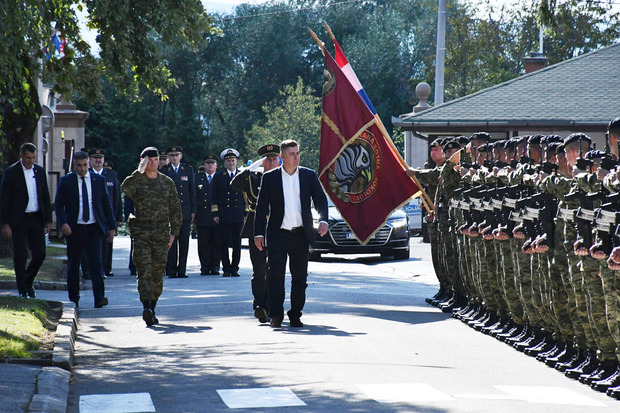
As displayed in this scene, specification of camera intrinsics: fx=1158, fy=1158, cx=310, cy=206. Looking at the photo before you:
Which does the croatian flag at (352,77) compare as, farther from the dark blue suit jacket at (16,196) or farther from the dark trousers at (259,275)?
the dark blue suit jacket at (16,196)

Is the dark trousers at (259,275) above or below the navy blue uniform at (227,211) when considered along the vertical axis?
below

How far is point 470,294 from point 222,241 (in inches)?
318

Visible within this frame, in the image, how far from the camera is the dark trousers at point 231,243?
66.2ft

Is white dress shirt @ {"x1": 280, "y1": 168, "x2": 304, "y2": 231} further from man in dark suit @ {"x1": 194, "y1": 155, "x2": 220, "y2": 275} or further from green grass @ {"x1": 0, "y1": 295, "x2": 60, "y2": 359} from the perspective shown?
man in dark suit @ {"x1": 194, "y1": 155, "x2": 220, "y2": 275}

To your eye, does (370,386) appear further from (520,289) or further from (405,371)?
(520,289)

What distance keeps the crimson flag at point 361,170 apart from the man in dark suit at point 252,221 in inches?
63.2

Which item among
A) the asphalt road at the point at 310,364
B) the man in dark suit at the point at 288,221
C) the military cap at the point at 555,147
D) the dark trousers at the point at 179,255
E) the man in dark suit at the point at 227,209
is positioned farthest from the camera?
the man in dark suit at the point at 227,209

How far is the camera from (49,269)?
1948 cm

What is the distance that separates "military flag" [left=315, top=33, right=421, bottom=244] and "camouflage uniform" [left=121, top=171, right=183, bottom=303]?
283cm

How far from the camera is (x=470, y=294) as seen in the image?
13.3 metres

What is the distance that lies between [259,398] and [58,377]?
1.75m

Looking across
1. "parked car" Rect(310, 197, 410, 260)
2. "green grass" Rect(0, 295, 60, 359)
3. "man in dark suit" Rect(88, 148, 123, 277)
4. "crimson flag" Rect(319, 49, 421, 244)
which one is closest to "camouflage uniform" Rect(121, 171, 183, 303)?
"green grass" Rect(0, 295, 60, 359)

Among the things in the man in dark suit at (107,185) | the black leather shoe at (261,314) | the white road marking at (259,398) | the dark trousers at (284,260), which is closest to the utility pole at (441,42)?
the man in dark suit at (107,185)

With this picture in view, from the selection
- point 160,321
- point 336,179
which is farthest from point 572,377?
point 336,179
